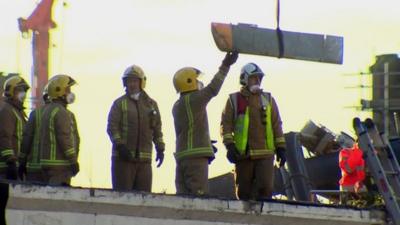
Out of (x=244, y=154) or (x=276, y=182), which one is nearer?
(x=244, y=154)

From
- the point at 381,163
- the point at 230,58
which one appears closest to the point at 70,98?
the point at 230,58

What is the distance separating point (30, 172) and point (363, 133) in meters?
3.55

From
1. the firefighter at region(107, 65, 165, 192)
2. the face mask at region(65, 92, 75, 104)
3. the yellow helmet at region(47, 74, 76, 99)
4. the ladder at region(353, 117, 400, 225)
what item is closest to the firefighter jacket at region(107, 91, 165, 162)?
the firefighter at region(107, 65, 165, 192)

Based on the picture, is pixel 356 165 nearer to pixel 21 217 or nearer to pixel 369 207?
pixel 369 207

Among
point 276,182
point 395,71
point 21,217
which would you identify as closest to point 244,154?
point 21,217

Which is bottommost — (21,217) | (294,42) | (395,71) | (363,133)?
(21,217)

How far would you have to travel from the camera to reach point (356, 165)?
741 inches

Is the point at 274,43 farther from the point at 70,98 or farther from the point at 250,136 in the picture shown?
the point at 70,98

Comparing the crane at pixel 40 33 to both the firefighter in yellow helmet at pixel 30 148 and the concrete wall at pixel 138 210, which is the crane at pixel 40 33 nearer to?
the firefighter in yellow helmet at pixel 30 148

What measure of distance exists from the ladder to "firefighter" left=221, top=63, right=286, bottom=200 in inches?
38.2

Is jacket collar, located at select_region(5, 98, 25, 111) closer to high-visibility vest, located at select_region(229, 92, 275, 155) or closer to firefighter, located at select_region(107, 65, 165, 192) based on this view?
Answer: firefighter, located at select_region(107, 65, 165, 192)

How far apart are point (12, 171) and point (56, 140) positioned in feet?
1.92

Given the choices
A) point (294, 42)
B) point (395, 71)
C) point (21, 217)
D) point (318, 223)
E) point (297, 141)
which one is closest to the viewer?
point (21, 217)

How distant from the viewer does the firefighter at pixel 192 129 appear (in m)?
16.7
